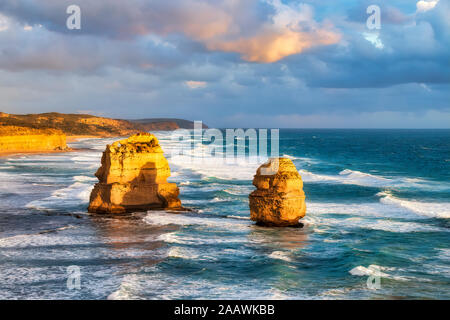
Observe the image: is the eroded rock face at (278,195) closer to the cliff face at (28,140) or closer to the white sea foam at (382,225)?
the white sea foam at (382,225)

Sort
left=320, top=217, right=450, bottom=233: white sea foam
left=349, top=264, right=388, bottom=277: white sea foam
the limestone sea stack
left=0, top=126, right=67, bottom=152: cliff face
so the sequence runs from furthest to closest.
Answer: left=0, top=126, right=67, bottom=152: cliff face → the limestone sea stack → left=320, top=217, right=450, bottom=233: white sea foam → left=349, top=264, right=388, bottom=277: white sea foam

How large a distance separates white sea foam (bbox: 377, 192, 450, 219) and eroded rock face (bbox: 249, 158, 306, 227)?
10047 millimetres

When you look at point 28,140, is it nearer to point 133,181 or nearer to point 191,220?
point 133,181

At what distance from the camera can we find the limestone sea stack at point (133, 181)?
91.0 feet

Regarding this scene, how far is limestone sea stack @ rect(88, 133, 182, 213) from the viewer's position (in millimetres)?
27750

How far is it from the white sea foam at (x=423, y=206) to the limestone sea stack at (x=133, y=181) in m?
14.4

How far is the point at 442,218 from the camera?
2783 centimetres

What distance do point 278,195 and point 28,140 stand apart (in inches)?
2920

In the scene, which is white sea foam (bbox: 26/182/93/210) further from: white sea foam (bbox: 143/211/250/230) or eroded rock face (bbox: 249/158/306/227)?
eroded rock face (bbox: 249/158/306/227)

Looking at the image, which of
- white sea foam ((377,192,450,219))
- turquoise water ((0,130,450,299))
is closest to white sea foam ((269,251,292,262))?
turquoise water ((0,130,450,299))

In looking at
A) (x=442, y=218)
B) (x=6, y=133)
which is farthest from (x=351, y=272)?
(x=6, y=133)

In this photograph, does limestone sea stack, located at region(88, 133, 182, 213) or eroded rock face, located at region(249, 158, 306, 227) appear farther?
limestone sea stack, located at region(88, 133, 182, 213)
